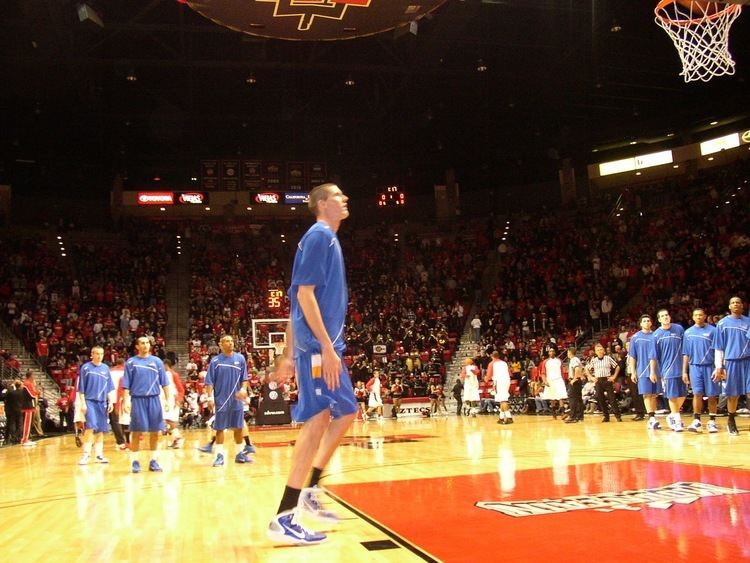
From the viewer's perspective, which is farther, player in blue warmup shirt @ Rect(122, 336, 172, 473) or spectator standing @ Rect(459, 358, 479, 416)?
spectator standing @ Rect(459, 358, 479, 416)

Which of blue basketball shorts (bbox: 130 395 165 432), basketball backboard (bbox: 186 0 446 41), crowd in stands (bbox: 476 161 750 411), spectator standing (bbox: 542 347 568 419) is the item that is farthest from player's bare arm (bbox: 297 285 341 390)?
crowd in stands (bbox: 476 161 750 411)

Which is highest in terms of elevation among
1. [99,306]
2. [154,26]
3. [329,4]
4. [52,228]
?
[154,26]

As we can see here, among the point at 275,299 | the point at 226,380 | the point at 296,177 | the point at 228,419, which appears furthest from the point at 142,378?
the point at 296,177

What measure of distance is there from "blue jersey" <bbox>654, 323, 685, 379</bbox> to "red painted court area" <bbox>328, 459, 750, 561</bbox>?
16.3ft

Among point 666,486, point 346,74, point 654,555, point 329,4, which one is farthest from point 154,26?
point 654,555

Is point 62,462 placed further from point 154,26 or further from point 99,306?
point 99,306

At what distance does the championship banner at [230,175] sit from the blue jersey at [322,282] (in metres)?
26.5

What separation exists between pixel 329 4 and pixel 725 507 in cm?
777

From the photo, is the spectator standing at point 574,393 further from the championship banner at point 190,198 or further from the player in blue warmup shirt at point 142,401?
the championship banner at point 190,198

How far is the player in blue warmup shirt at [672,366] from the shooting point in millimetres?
11406

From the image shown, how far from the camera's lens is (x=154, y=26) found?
746 inches

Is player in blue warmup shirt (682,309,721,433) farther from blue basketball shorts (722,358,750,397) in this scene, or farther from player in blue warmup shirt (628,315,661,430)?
player in blue warmup shirt (628,315,661,430)

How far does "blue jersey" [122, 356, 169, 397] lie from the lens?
9492 millimetres

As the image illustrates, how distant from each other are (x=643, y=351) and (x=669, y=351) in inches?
18.2
